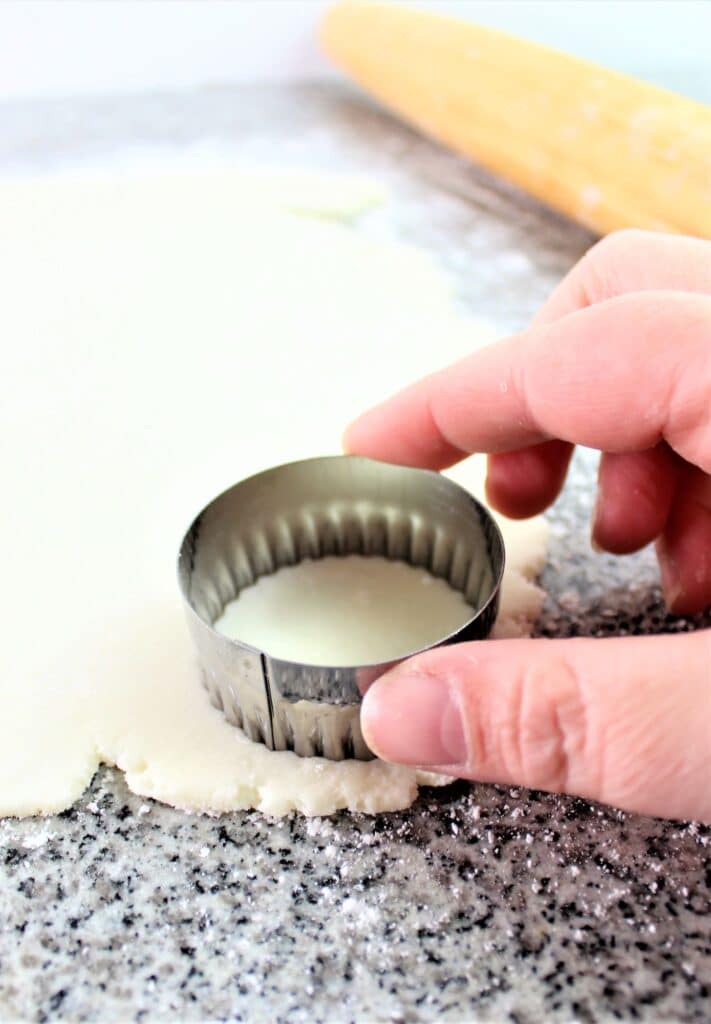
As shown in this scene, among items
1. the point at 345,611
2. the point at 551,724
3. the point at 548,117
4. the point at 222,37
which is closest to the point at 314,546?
the point at 345,611

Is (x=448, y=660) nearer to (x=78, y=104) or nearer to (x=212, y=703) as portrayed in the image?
(x=212, y=703)

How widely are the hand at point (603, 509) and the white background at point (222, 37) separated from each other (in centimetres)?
172

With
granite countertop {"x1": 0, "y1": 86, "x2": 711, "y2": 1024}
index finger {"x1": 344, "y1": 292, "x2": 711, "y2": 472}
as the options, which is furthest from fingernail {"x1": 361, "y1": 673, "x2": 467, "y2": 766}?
index finger {"x1": 344, "y1": 292, "x2": 711, "y2": 472}

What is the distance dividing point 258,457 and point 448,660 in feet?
1.71

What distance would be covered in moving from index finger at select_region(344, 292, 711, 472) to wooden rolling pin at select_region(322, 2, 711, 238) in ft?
2.00

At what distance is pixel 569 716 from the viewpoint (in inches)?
22.0

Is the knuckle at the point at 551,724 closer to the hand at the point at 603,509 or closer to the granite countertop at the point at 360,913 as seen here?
the hand at the point at 603,509

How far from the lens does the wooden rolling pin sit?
4.22 feet

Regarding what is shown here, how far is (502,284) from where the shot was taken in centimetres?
146

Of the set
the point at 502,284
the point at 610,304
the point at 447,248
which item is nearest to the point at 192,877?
the point at 610,304

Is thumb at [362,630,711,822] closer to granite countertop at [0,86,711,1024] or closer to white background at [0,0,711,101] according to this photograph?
granite countertop at [0,86,711,1024]

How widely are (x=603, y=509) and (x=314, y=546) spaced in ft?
0.89

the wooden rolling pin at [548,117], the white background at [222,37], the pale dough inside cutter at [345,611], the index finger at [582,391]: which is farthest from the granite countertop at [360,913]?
the white background at [222,37]

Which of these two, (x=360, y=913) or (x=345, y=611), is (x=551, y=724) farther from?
(x=345, y=611)
